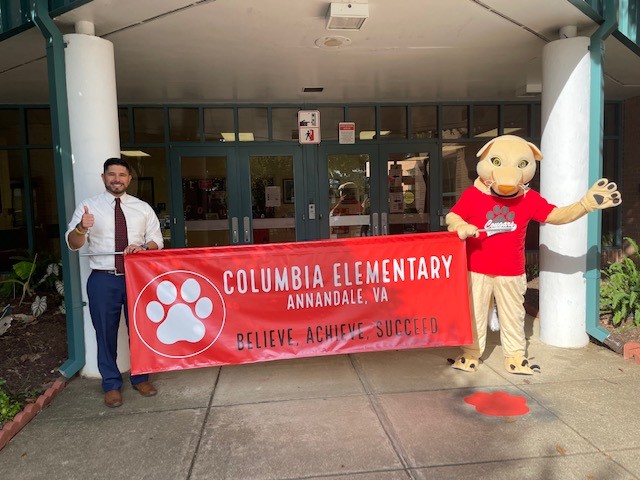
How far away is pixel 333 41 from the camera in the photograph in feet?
16.6

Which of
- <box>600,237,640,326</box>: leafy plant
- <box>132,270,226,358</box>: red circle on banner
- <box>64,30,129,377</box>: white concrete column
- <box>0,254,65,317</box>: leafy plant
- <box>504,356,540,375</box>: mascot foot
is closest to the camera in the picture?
<box>132,270,226,358</box>: red circle on banner

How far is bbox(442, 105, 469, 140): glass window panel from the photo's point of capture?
28.0 ft

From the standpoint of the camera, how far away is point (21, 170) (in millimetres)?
7949

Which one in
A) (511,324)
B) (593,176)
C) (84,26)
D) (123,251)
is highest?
(84,26)

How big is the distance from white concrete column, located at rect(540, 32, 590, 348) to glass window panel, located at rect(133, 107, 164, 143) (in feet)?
19.1

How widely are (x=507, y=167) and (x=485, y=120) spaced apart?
517 cm

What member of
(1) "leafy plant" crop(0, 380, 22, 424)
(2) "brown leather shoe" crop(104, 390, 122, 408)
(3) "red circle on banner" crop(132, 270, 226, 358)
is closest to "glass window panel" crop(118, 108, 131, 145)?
(3) "red circle on banner" crop(132, 270, 226, 358)

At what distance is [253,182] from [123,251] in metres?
4.46

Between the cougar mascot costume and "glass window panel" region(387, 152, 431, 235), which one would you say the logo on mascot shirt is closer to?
the cougar mascot costume

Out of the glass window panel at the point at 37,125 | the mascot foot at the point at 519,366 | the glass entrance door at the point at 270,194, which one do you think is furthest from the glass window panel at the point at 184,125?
the mascot foot at the point at 519,366

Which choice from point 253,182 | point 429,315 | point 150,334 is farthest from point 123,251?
point 253,182

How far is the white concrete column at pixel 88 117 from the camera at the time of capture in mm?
4324

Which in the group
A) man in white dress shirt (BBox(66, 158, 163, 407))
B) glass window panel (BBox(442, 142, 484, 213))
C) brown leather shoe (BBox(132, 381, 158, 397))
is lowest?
brown leather shoe (BBox(132, 381, 158, 397))

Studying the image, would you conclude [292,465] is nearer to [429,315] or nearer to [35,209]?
[429,315]
